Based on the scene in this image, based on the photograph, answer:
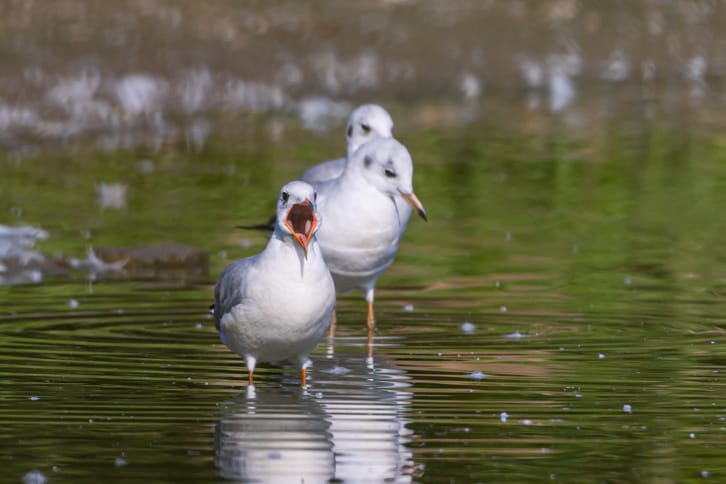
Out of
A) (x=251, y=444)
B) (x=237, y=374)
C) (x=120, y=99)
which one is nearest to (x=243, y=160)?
(x=120, y=99)

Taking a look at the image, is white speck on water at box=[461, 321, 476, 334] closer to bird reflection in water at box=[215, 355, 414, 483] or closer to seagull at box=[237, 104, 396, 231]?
bird reflection in water at box=[215, 355, 414, 483]

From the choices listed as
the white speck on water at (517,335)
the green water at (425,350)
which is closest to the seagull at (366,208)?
the green water at (425,350)

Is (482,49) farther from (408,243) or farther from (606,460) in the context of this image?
(606,460)

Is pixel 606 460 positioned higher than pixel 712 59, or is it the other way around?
pixel 712 59

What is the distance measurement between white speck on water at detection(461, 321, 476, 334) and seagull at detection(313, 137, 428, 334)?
26.5 inches

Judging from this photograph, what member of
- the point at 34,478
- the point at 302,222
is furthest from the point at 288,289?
the point at 34,478

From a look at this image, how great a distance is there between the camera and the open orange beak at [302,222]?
7836 mm

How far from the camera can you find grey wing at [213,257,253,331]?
8211 millimetres

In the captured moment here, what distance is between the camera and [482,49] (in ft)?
86.2

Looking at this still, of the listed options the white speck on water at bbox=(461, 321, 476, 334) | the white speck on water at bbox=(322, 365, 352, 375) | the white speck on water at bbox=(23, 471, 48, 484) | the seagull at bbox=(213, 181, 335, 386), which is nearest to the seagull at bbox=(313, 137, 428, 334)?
the white speck on water at bbox=(461, 321, 476, 334)

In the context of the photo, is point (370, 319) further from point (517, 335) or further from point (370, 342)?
point (517, 335)

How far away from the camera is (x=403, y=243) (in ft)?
43.9

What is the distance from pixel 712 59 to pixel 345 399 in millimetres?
20402

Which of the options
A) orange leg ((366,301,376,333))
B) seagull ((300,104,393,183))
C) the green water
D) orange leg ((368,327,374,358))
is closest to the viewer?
the green water
